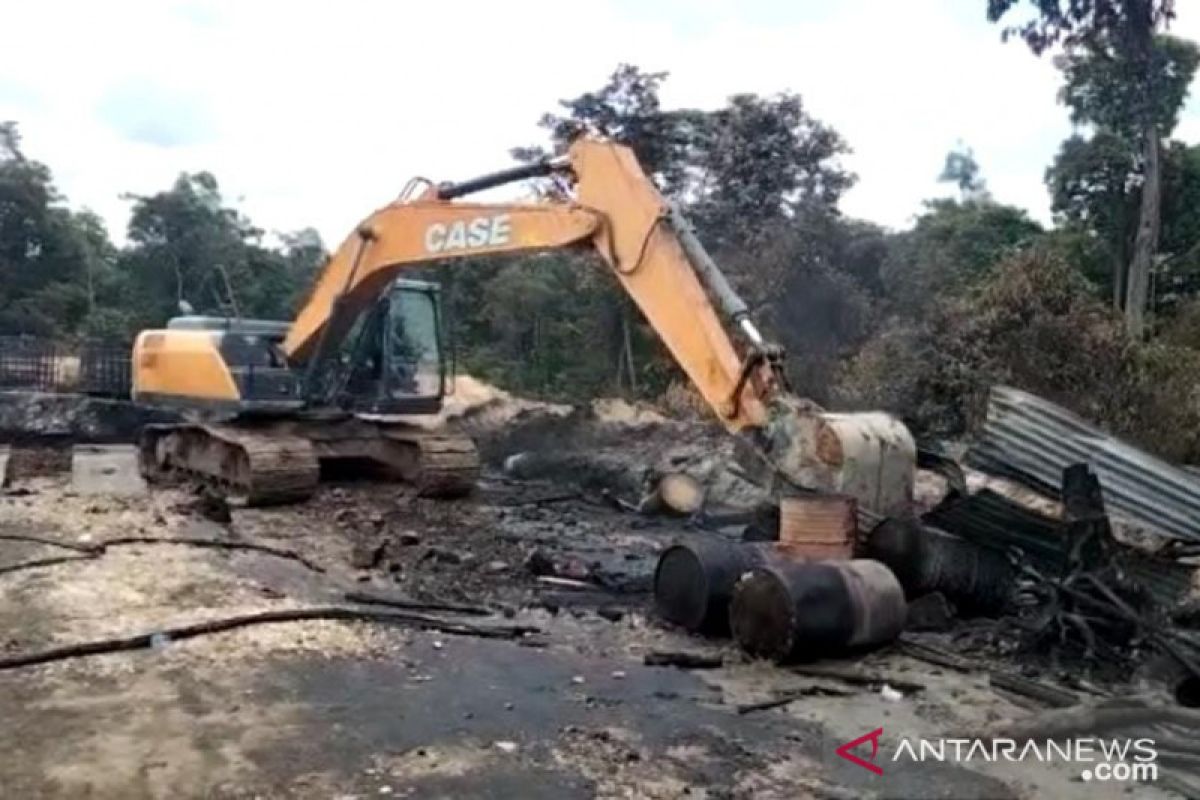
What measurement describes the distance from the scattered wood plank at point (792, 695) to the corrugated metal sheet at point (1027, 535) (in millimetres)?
1684

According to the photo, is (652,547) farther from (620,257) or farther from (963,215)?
(963,215)

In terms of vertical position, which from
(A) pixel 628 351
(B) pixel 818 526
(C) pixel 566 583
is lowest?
(C) pixel 566 583

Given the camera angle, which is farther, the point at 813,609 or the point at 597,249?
the point at 597,249

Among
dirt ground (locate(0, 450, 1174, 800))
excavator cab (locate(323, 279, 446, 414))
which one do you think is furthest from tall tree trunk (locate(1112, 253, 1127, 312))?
dirt ground (locate(0, 450, 1174, 800))

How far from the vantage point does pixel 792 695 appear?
6039 millimetres

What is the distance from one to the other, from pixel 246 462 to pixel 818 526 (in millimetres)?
6559

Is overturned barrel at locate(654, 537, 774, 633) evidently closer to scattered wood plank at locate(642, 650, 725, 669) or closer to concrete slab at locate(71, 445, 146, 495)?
scattered wood plank at locate(642, 650, 725, 669)

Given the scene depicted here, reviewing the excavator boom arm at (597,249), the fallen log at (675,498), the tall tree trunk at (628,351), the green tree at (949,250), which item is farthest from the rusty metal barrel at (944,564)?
the tall tree trunk at (628,351)

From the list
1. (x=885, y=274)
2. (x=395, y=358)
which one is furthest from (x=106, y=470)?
Result: (x=885, y=274)

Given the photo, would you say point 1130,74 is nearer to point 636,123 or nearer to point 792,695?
point 636,123

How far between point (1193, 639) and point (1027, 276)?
8.77 m

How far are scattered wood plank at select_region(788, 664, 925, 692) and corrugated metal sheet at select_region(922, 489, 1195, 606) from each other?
1344 mm

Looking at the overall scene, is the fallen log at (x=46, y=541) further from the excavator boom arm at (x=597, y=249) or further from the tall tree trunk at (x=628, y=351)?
the tall tree trunk at (x=628, y=351)

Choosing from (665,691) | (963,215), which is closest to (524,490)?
(665,691)
